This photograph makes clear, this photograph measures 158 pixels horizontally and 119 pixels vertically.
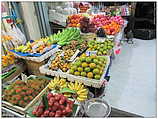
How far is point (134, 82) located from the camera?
8.17ft

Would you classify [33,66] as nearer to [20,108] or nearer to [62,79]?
[62,79]

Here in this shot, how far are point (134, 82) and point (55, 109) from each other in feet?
5.93

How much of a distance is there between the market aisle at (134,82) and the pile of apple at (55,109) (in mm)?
1127

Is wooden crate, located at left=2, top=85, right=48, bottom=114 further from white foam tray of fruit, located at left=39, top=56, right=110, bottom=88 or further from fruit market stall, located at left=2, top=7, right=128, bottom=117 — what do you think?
white foam tray of fruit, located at left=39, top=56, right=110, bottom=88

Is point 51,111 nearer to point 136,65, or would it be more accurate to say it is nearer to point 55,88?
point 55,88

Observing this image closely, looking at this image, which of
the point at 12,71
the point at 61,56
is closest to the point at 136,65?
the point at 61,56

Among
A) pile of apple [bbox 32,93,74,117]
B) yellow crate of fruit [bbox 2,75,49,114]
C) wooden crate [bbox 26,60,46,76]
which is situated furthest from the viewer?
wooden crate [bbox 26,60,46,76]

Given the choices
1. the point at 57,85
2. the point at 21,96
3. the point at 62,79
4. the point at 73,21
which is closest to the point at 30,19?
the point at 73,21

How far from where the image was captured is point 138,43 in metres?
4.24

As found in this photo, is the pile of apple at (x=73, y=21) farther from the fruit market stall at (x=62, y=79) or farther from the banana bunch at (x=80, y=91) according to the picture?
the banana bunch at (x=80, y=91)

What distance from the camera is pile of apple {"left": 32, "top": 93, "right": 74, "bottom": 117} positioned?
108cm

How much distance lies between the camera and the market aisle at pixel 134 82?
2.00 m

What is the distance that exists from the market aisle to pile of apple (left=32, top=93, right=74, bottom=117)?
3.70 feet

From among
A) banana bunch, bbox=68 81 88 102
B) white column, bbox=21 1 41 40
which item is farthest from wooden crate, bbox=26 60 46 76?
white column, bbox=21 1 41 40
